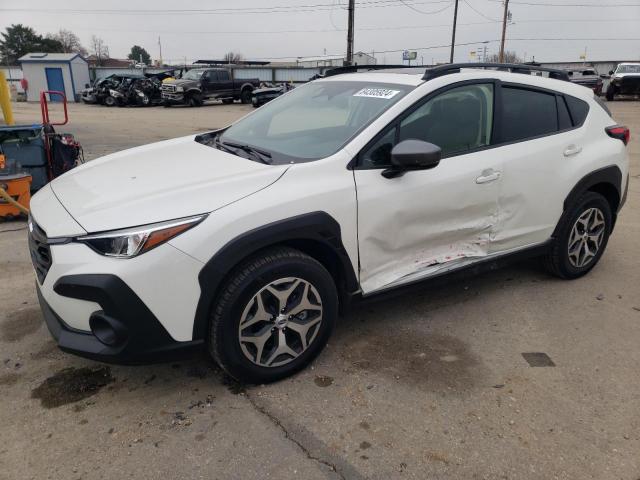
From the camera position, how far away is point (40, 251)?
269 centimetres

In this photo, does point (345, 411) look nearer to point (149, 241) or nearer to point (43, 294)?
point (149, 241)

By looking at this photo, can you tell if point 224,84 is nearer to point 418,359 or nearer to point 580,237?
point 580,237

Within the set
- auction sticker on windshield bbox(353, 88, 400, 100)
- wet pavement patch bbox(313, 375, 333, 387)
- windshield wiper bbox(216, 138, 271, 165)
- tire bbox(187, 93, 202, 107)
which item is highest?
auction sticker on windshield bbox(353, 88, 400, 100)

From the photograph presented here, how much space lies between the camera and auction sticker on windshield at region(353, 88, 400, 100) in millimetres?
3229

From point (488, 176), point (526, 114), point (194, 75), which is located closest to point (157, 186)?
point (488, 176)

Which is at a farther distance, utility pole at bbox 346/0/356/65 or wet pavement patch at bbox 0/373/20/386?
utility pole at bbox 346/0/356/65

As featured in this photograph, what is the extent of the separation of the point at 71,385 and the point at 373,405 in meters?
1.65

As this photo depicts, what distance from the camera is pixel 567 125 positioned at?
3.95 metres

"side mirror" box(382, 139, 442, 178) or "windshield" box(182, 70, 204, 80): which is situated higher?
"windshield" box(182, 70, 204, 80)

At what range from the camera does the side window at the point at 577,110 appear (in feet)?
13.1

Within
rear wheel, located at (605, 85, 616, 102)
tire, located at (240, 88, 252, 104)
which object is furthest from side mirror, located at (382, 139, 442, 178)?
rear wheel, located at (605, 85, 616, 102)

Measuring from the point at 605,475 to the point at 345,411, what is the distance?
1.19 metres

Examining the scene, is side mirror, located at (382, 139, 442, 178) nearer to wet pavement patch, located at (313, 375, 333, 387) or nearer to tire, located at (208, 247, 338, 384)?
tire, located at (208, 247, 338, 384)

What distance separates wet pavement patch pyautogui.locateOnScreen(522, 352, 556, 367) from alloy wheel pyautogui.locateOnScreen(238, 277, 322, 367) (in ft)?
4.32
